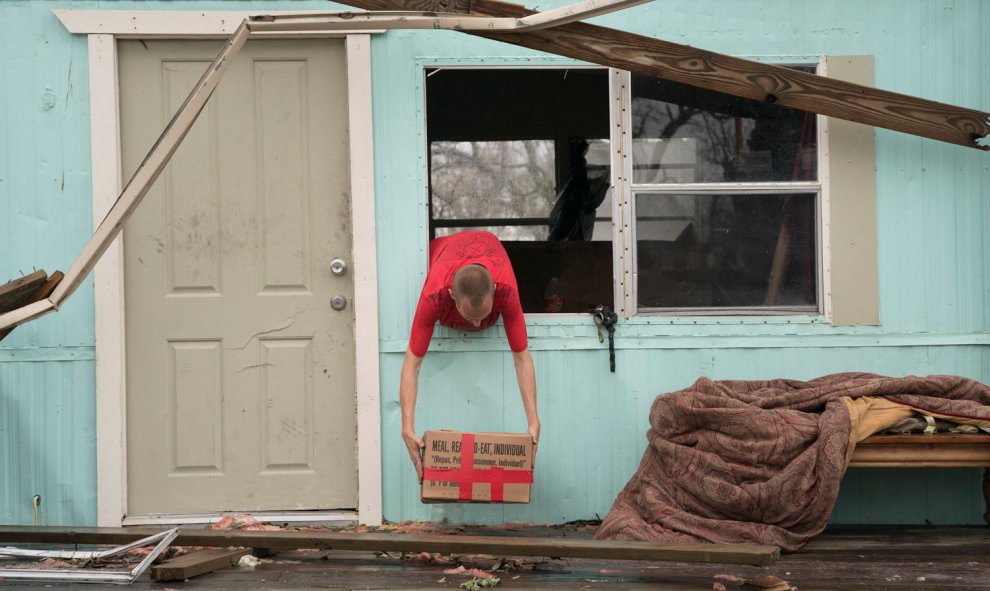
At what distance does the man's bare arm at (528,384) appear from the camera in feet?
15.9

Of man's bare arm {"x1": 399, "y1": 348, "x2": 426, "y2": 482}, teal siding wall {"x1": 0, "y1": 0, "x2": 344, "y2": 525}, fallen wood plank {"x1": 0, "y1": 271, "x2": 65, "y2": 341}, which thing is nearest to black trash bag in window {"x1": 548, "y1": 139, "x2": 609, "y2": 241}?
man's bare arm {"x1": 399, "y1": 348, "x2": 426, "y2": 482}


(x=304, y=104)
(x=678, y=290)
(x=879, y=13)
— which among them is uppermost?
(x=879, y=13)

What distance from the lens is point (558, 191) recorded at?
5777 millimetres

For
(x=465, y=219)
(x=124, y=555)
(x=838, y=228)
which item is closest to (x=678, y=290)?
(x=838, y=228)

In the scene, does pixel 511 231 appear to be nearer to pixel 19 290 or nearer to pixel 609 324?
pixel 609 324

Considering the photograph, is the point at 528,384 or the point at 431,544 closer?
the point at 431,544

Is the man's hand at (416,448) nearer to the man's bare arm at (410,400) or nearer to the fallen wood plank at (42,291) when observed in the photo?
the man's bare arm at (410,400)

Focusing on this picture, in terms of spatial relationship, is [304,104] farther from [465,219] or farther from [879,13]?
[879,13]

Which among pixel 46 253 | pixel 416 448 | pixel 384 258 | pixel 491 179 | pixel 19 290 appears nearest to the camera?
pixel 19 290

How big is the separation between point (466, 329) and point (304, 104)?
1.44 m

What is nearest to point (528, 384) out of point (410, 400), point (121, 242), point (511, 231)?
point (410, 400)

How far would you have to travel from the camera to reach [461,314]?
4887 millimetres

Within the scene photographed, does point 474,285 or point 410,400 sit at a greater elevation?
point 474,285

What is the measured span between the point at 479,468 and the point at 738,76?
2288 millimetres
